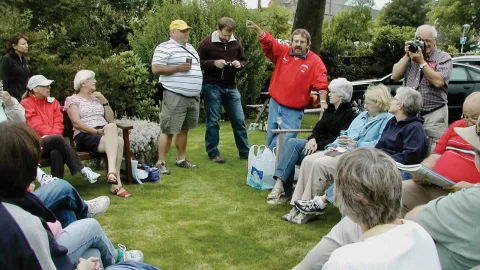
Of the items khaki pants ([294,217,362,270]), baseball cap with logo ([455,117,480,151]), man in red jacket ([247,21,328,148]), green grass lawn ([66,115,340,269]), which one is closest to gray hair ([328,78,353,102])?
man in red jacket ([247,21,328,148])

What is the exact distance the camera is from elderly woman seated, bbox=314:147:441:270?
143 cm

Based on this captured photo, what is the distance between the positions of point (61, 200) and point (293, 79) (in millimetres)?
2929

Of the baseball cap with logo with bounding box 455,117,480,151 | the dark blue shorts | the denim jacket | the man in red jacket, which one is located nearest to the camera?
the baseball cap with logo with bounding box 455,117,480,151

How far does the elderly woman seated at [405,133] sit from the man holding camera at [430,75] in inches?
26.6

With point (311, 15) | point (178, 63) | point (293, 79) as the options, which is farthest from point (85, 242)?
point (311, 15)

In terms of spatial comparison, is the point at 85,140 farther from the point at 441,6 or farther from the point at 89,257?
the point at 441,6

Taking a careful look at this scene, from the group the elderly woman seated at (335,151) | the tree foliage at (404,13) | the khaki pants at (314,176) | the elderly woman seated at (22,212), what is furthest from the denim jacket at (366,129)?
the tree foliage at (404,13)

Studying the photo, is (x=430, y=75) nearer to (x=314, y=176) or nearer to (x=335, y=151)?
(x=335, y=151)

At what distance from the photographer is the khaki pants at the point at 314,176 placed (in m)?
3.85

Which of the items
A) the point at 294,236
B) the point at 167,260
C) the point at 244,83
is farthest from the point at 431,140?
the point at 244,83

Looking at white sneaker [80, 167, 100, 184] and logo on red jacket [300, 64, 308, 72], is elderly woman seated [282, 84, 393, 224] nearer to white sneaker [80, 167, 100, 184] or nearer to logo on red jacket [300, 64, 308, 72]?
logo on red jacket [300, 64, 308, 72]

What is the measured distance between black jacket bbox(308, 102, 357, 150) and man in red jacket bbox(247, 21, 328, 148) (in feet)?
1.29

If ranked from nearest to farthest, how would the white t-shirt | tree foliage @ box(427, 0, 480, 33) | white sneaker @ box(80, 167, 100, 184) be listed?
the white t-shirt → white sneaker @ box(80, 167, 100, 184) → tree foliage @ box(427, 0, 480, 33)

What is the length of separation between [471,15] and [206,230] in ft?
90.3
